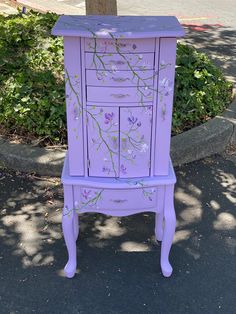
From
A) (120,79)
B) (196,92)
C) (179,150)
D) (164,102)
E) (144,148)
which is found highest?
(120,79)

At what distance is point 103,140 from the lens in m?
2.61

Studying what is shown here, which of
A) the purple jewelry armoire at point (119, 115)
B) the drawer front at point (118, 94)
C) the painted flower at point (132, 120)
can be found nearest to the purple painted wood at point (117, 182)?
the purple jewelry armoire at point (119, 115)

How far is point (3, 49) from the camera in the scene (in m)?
4.95

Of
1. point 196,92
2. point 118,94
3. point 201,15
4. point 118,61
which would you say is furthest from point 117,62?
point 201,15

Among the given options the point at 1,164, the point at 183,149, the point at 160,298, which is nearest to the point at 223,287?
the point at 160,298

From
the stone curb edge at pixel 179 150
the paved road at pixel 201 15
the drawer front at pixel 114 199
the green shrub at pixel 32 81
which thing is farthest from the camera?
the paved road at pixel 201 15

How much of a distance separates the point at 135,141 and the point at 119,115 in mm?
184

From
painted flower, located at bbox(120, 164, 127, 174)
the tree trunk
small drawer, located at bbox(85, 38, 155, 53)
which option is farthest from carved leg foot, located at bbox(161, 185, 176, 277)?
the tree trunk

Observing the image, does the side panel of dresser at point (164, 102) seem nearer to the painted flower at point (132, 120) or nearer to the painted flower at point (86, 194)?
the painted flower at point (132, 120)

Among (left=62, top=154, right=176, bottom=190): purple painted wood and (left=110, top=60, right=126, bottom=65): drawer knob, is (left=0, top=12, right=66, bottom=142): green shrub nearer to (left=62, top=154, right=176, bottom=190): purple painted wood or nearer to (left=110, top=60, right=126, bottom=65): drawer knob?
(left=62, top=154, right=176, bottom=190): purple painted wood

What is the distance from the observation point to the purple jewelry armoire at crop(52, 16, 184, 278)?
7.73 feet

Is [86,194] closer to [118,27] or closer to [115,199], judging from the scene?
[115,199]

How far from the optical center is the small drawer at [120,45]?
92.1 inches

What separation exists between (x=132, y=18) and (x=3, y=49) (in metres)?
2.68
